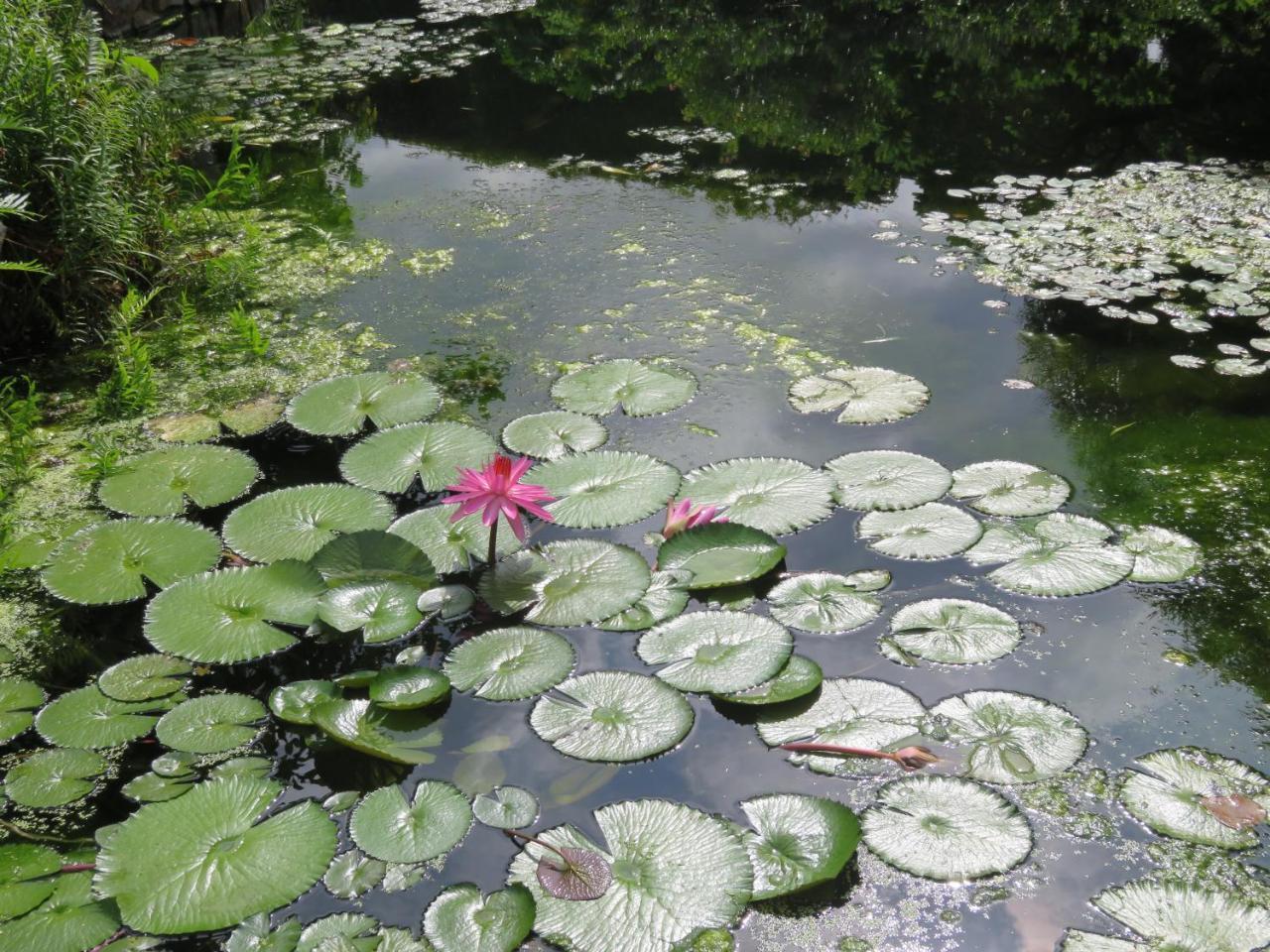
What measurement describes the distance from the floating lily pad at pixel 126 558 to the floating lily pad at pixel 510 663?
596 mm

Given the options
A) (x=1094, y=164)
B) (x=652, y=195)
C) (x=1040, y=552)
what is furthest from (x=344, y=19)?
(x=1040, y=552)

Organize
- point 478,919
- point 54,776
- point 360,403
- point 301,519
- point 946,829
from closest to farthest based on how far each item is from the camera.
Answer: point 478,919 < point 946,829 < point 54,776 < point 301,519 < point 360,403

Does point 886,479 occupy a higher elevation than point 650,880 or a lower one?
higher

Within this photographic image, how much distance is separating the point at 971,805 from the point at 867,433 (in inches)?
42.1

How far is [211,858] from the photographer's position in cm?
141

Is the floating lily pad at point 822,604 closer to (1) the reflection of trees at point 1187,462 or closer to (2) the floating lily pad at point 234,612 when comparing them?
(1) the reflection of trees at point 1187,462

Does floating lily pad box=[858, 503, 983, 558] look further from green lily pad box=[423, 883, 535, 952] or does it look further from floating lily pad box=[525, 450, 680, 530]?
green lily pad box=[423, 883, 535, 952]

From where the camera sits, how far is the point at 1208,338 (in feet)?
8.93

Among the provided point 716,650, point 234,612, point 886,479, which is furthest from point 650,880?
point 886,479

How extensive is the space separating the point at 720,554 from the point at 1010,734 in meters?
0.60

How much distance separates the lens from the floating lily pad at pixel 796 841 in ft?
4.50

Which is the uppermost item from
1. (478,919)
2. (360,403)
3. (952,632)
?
(360,403)

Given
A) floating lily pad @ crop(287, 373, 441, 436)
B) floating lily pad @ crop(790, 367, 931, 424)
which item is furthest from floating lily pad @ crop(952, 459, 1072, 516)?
floating lily pad @ crop(287, 373, 441, 436)

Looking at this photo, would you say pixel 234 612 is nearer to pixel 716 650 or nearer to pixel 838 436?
pixel 716 650
